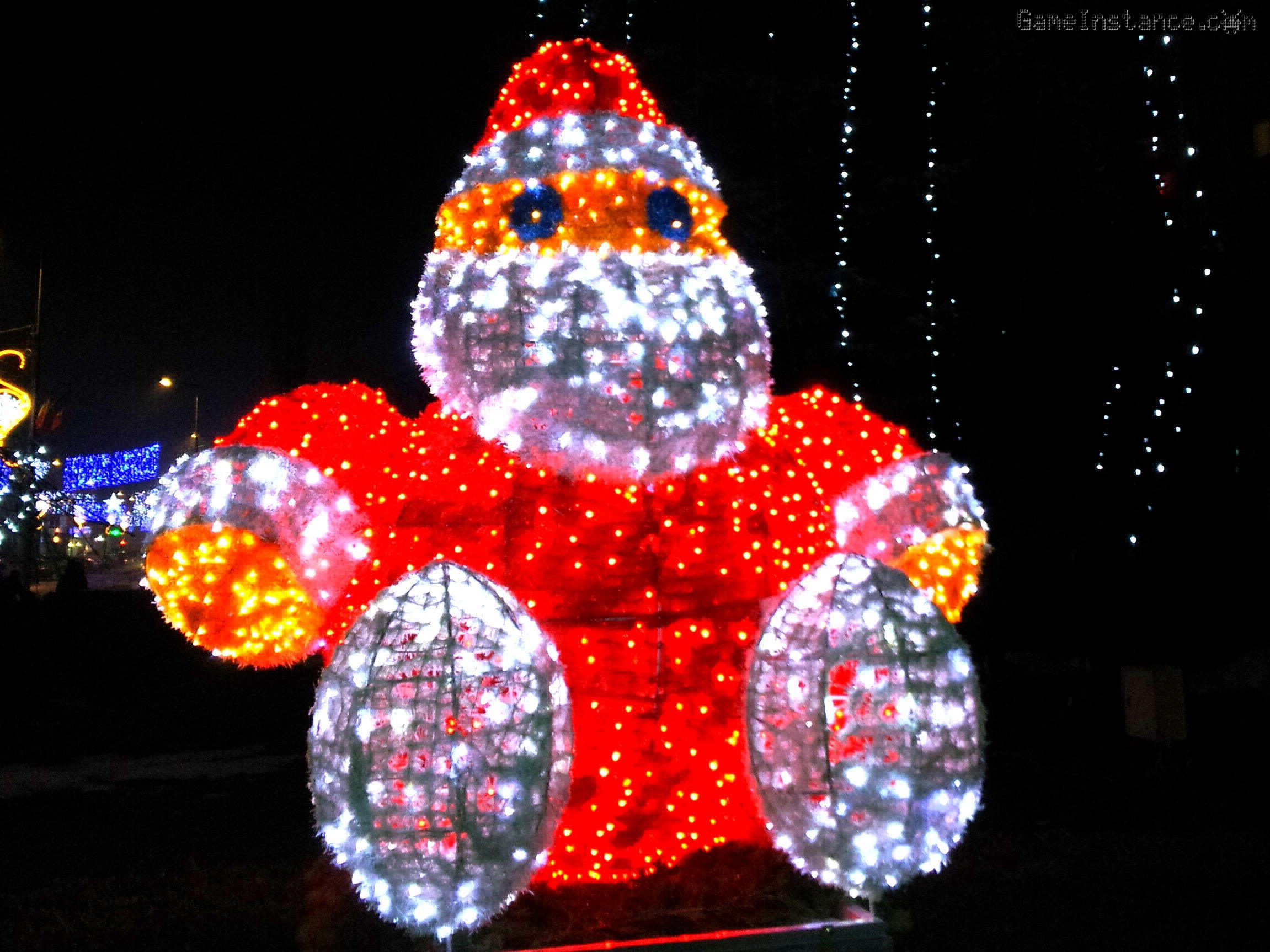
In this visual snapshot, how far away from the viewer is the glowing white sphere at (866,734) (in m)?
2.99

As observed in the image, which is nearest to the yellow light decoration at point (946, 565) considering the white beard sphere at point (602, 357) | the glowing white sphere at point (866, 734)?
the white beard sphere at point (602, 357)

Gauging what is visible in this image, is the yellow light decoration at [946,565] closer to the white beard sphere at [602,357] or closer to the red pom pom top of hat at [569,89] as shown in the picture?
the white beard sphere at [602,357]

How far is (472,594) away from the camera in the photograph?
295 cm

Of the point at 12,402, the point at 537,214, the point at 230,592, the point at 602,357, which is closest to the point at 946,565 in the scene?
the point at 602,357

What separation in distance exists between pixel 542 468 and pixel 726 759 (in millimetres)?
1125

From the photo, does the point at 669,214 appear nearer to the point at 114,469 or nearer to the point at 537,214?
the point at 537,214

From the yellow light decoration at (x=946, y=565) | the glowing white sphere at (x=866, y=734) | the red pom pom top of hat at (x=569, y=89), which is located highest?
the red pom pom top of hat at (x=569, y=89)

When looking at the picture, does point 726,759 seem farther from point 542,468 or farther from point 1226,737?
point 1226,737

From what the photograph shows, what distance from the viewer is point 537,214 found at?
3752 millimetres

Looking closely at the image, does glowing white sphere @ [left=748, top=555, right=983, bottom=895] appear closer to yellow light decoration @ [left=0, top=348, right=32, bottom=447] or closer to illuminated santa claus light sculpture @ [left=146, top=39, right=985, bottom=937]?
illuminated santa claus light sculpture @ [left=146, top=39, right=985, bottom=937]

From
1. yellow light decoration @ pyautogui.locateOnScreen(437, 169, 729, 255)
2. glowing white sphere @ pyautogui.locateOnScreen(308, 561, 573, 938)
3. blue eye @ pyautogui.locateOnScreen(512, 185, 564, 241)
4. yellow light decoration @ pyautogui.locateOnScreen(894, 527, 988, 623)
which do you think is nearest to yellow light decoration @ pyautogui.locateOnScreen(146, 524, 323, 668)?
glowing white sphere @ pyautogui.locateOnScreen(308, 561, 573, 938)

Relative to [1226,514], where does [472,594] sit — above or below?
above

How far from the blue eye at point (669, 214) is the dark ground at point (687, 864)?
215cm

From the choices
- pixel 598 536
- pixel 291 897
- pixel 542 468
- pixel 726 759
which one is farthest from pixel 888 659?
pixel 291 897
